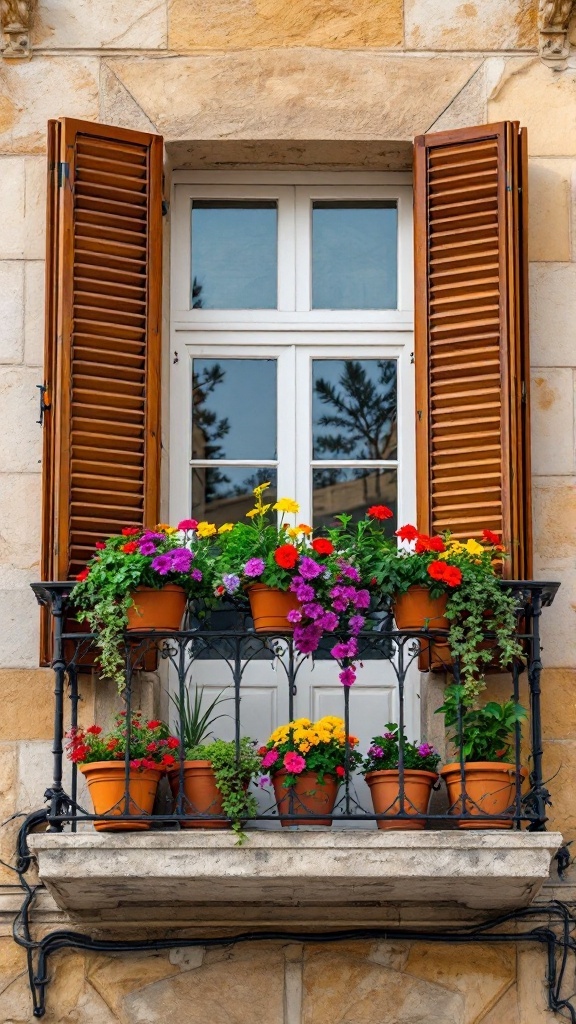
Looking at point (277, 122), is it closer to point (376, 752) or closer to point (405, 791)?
point (376, 752)

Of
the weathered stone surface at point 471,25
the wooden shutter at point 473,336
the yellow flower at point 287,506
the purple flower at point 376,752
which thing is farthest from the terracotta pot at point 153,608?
the weathered stone surface at point 471,25

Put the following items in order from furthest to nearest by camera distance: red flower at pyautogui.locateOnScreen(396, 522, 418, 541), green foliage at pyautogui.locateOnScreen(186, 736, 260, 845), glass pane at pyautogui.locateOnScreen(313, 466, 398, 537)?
glass pane at pyautogui.locateOnScreen(313, 466, 398, 537), red flower at pyautogui.locateOnScreen(396, 522, 418, 541), green foliage at pyautogui.locateOnScreen(186, 736, 260, 845)

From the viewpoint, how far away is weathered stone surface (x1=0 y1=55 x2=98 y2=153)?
27.7 feet

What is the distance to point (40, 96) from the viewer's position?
8.48 meters

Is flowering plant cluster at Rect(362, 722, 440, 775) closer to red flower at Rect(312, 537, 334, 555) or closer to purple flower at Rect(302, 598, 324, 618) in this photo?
purple flower at Rect(302, 598, 324, 618)

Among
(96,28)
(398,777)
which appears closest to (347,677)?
(398,777)

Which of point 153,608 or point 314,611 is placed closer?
point 314,611

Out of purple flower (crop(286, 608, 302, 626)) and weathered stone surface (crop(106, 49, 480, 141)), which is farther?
weathered stone surface (crop(106, 49, 480, 141))

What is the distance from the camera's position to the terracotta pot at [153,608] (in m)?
7.50

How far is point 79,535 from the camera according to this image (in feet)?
25.9

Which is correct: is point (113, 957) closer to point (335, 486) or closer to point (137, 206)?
point (335, 486)

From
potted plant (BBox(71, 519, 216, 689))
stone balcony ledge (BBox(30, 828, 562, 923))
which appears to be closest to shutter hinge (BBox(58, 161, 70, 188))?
potted plant (BBox(71, 519, 216, 689))

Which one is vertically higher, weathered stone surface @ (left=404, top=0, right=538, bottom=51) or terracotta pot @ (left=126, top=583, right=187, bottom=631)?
weathered stone surface @ (left=404, top=0, right=538, bottom=51)

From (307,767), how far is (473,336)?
6.03 feet
